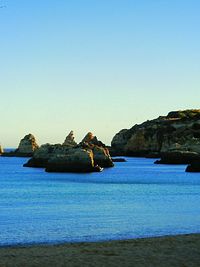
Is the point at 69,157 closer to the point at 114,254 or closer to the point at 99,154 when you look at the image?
the point at 99,154

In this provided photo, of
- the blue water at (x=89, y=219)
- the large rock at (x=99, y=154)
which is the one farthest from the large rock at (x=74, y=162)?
the blue water at (x=89, y=219)

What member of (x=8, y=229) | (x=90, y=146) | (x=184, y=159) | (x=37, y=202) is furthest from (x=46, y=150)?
(x=8, y=229)

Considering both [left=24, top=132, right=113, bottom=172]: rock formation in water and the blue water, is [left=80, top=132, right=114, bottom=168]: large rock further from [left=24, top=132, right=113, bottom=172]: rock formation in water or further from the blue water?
the blue water

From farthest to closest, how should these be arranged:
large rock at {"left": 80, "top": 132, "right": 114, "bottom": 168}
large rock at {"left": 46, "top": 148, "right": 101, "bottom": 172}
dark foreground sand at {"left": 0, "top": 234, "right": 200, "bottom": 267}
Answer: large rock at {"left": 80, "top": 132, "right": 114, "bottom": 168}
large rock at {"left": 46, "top": 148, "right": 101, "bottom": 172}
dark foreground sand at {"left": 0, "top": 234, "right": 200, "bottom": 267}

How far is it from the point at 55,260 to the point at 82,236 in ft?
37.3

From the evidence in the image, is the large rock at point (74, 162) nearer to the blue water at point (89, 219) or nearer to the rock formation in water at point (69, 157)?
the rock formation in water at point (69, 157)

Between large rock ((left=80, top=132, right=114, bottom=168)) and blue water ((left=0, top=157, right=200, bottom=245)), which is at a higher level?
large rock ((left=80, top=132, right=114, bottom=168))

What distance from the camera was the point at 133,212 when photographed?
1994 inches

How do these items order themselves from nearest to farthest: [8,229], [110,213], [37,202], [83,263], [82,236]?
[83,263]
[82,236]
[8,229]
[110,213]
[37,202]

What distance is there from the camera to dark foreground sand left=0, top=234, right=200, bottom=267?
2256cm

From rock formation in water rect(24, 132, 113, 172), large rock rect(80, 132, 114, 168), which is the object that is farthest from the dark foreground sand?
large rock rect(80, 132, 114, 168)

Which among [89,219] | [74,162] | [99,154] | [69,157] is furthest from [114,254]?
[99,154]

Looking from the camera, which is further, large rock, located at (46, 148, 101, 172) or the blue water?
large rock, located at (46, 148, 101, 172)

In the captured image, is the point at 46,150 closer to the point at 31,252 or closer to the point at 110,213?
the point at 110,213
